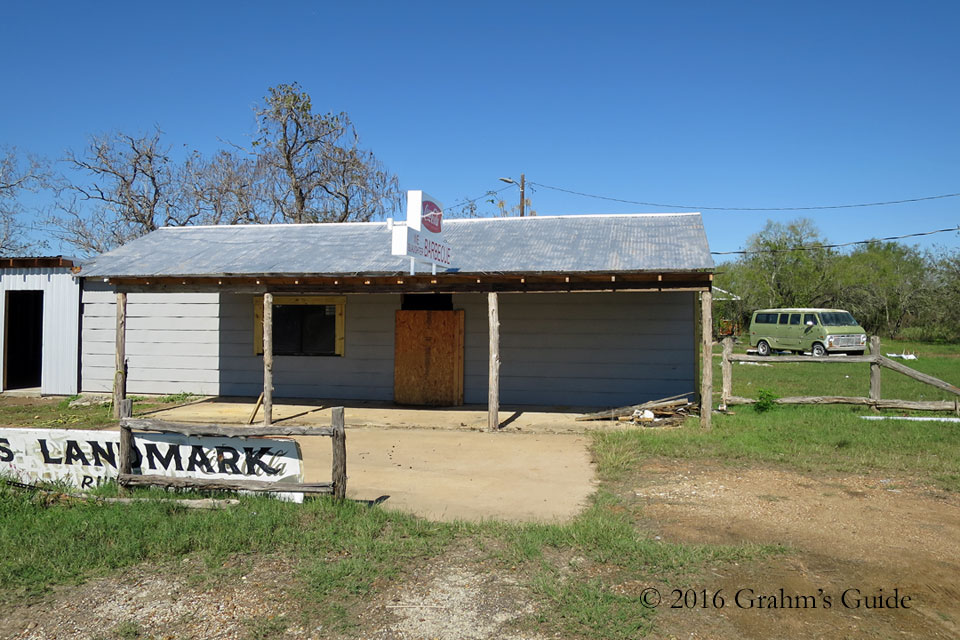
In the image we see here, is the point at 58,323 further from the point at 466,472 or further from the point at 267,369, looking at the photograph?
the point at 466,472

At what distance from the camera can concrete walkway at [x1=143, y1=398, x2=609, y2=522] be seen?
6824 millimetres

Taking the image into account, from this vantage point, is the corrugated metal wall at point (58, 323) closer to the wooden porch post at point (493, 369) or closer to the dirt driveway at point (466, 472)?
the dirt driveway at point (466, 472)

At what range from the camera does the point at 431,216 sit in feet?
37.0

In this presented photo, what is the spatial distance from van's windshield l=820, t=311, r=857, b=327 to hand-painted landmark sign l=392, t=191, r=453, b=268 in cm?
1828

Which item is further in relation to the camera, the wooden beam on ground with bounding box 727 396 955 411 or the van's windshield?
the van's windshield

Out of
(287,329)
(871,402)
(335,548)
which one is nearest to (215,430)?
(335,548)

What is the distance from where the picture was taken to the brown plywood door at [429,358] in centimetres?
1366

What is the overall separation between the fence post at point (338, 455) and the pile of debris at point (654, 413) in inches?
250

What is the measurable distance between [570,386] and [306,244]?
6.20 metres

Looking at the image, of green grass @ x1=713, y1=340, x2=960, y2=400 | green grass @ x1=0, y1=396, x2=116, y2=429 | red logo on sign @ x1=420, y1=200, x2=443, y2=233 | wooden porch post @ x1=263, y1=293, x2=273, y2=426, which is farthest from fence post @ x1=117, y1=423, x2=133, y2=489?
green grass @ x1=713, y1=340, x2=960, y2=400

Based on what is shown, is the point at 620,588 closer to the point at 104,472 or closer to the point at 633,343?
the point at 104,472

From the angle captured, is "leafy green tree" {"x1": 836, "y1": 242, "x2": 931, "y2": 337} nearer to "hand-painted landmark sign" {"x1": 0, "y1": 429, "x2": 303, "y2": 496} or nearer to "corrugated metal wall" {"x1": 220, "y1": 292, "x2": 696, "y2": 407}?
"corrugated metal wall" {"x1": 220, "y1": 292, "x2": 696, "y2": 407}

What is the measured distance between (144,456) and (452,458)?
3.85 meters

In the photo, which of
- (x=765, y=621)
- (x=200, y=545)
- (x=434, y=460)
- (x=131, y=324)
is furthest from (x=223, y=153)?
(x=765, y=621)
